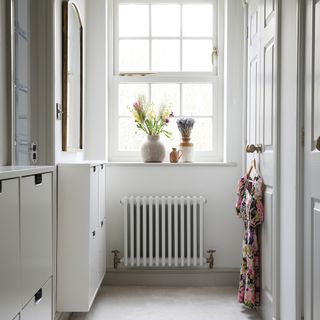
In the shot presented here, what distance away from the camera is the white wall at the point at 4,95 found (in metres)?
1.80

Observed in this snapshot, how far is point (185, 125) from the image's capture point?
3381mm

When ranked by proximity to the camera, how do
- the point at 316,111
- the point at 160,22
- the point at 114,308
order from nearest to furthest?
1. the point at 316,111
2. the point at 114,308
3. the point at 160,22

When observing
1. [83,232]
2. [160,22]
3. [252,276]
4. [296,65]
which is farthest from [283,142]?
[160,22]

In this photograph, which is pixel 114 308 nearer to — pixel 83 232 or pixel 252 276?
pixel 83 232

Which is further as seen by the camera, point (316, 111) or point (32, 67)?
point (32, 67)

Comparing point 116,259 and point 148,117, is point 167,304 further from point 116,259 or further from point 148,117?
point 148,117

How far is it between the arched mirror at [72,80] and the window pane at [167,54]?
682mm

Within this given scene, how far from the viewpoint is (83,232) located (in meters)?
2.45

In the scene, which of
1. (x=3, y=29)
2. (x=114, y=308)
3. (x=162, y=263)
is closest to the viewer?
(x=3, y=29)

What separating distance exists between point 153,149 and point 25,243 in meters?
2.05

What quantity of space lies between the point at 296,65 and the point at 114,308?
6.26ft

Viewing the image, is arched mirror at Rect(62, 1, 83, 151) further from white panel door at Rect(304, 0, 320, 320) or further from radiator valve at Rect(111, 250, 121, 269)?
white panel door at Rect(304, 0, 320, 320)

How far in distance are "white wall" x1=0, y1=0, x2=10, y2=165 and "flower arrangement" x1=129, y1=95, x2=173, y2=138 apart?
62.8 inches

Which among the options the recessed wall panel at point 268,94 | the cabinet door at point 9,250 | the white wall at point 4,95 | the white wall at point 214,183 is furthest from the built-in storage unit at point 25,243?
the white wall at point 214,183
